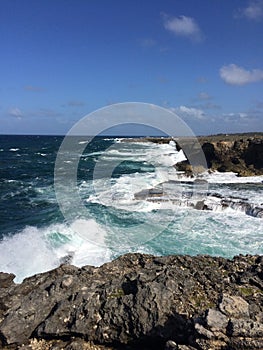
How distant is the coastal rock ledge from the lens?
5902mm

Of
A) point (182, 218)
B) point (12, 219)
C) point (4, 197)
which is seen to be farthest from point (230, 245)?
point (4, 197)

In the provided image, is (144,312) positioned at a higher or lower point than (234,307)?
lower

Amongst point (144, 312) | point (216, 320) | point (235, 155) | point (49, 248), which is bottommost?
point (49, 248)

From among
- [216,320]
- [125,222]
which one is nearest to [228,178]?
[125,222]

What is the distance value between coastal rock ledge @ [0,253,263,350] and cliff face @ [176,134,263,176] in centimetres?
3666

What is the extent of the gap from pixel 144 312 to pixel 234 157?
152 feet

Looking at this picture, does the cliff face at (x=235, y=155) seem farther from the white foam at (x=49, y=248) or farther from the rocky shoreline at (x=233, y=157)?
the white foam at (x=49, y=248)

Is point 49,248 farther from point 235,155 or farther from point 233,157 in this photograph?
point 235,155

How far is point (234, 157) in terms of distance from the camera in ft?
164

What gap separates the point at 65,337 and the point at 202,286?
11.7 ft

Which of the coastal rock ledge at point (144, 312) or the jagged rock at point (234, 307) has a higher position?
the jagged rock at point (234, 307)

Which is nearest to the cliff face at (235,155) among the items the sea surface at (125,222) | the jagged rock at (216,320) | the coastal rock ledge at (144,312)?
the sea surface at (125,222)

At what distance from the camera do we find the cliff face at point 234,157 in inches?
1816

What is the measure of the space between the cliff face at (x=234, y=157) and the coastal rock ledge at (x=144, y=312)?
120 feet
